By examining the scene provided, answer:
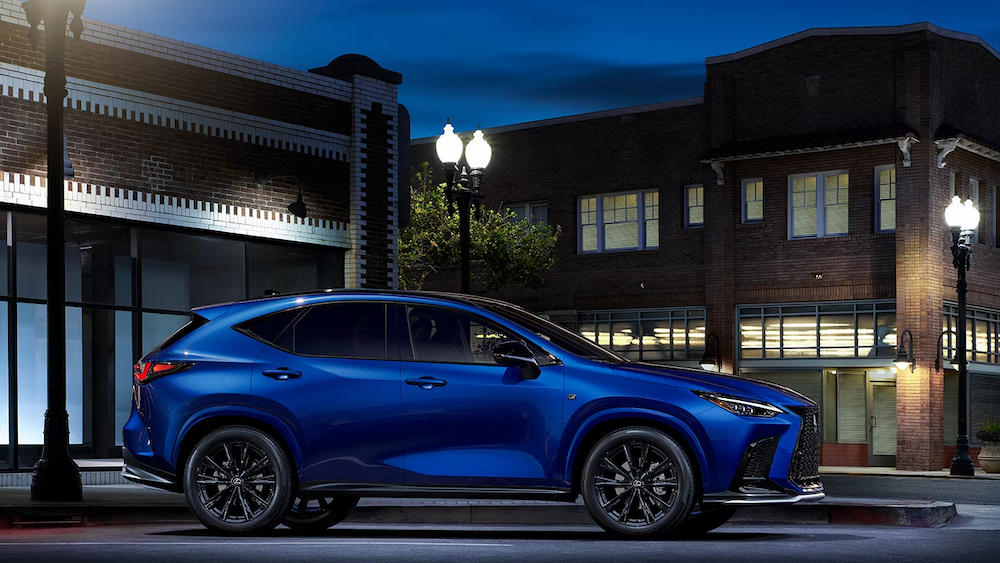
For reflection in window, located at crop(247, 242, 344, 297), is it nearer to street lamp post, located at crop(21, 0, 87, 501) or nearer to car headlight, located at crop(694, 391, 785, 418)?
street lamp post, located at crop(21, 0, 87, 501)

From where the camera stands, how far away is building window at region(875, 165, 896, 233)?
36.3 m

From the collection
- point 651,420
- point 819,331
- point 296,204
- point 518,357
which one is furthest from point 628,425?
point 819,331

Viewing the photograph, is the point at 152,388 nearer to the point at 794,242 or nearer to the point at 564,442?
the point at 564,442

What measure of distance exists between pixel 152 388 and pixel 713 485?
4.20m

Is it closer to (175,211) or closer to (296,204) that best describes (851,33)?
(296,204)

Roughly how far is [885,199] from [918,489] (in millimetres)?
13418

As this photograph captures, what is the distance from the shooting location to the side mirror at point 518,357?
1032cm

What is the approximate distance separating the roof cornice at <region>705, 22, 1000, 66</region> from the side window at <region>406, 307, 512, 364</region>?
90.1 ft

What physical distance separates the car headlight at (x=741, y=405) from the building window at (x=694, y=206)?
2991 centimetres

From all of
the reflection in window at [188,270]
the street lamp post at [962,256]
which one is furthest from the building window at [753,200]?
the reflection in window at [188,270]

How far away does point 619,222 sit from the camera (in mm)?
41500

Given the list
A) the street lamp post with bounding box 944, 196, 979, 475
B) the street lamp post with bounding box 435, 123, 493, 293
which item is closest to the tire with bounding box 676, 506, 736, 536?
the street lamp post with bounding box 435, 123, 493, 293

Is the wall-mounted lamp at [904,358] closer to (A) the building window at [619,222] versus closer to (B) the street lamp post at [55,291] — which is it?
(A) the building window at [619,222]

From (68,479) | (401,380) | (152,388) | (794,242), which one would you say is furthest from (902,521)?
(794,242)
